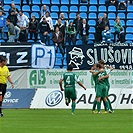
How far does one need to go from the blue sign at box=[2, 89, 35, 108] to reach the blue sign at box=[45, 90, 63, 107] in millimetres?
828

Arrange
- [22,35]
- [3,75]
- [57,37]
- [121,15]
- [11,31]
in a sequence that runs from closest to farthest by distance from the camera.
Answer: [3,75] < [57,37] < [11,31] < [22,35] < [121,15]

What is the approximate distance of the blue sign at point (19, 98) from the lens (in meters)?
29.6

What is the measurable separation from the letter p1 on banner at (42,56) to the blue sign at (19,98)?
1.41m

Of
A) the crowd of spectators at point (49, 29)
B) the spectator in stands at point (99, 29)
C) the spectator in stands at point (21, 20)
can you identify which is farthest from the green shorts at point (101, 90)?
the spectator in stands at point (21, 20)

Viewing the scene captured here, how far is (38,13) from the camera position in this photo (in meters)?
39.5

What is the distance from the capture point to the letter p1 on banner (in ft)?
98.1

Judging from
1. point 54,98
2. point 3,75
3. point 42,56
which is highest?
point 42,56

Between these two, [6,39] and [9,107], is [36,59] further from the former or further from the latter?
[6,39]

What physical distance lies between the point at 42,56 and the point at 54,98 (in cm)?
223

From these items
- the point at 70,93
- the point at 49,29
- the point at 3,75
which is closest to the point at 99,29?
the point at 49,29

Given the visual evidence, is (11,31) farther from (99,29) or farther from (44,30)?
(99,29)

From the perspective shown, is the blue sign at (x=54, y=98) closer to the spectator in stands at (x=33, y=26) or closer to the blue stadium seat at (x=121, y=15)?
the spectator in stands at (x=33, y=26)

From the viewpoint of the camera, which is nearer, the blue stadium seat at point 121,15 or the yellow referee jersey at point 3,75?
the yellow referee jersey at point 3,75

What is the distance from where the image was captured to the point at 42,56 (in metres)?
29.9
